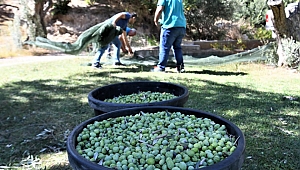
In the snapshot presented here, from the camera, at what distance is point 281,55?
19.8ft

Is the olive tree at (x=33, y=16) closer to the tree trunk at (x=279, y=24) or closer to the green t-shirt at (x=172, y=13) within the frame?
the green t-shirt at (x=172, y=13)

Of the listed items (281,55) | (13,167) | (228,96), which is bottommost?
(13,167)

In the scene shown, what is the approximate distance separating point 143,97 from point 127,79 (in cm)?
250

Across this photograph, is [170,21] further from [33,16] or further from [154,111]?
[33,16]

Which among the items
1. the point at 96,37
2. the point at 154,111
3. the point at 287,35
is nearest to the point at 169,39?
the point at 96,37

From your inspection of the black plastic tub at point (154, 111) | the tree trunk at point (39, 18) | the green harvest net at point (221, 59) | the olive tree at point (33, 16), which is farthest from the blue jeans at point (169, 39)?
the tree trunk at point (39, 18)

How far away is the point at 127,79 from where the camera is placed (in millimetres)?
5000

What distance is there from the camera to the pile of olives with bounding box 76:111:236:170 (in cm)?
139

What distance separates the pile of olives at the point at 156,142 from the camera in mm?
1393

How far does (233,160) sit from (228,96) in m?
2.75

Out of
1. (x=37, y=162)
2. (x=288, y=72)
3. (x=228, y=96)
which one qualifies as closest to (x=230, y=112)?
(x=228, y=96)


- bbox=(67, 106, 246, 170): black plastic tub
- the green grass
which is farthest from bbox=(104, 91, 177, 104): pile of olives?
the green grass

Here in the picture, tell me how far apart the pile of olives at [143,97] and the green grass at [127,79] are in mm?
614

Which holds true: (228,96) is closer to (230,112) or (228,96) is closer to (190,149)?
(230,112)
